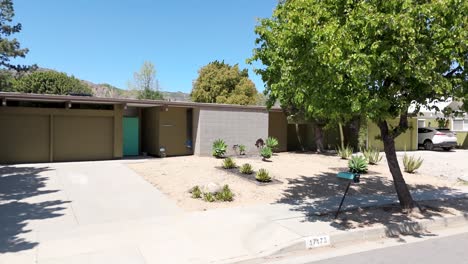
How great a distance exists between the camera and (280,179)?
1183cm

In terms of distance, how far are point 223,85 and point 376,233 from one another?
30971 mm

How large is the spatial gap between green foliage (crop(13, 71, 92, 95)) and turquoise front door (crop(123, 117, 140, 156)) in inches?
1048

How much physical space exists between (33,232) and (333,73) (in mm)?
5816

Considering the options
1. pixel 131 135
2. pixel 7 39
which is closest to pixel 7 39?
pixel 7 39

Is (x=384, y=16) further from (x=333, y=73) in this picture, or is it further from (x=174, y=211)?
(x=174, y=211)

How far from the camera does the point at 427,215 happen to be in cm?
789

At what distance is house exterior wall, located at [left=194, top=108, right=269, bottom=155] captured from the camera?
18.0 meters

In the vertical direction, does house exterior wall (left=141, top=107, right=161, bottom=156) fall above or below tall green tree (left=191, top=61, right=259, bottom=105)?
below

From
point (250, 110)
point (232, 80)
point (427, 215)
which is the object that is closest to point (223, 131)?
point (250, 110)

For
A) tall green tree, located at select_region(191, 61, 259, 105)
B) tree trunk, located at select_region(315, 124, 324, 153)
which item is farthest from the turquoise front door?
tall green tree, located at select_region(191, 61, 259, 105)

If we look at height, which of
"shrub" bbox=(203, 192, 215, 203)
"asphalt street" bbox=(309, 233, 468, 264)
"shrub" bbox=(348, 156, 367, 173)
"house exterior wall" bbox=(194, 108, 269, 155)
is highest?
"house exterior wall" bbox=(194, 108, 269, 155)

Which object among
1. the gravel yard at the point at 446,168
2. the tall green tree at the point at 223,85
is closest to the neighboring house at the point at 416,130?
the gravel yard at the point at 446,168

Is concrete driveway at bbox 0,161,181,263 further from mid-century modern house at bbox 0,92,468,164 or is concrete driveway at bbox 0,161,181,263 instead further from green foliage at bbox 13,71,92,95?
green foliage at bbox 13,71,92,95

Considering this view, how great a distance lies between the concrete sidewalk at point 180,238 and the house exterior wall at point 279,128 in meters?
13.7
